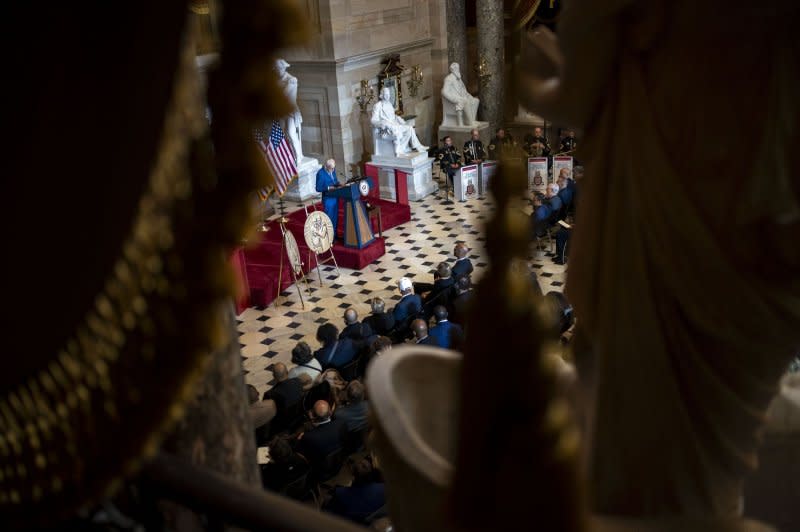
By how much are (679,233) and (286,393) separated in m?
5.65

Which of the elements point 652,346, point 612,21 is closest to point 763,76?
A: point 612,21

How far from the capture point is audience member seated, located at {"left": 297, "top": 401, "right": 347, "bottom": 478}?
608 centimetres

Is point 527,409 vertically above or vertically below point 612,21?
below

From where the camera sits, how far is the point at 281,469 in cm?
573

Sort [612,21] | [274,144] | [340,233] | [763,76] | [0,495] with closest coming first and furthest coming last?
1. [763,76]
2. [612,21]
3. [0,495]
4. [274,144]
5. [340,233]

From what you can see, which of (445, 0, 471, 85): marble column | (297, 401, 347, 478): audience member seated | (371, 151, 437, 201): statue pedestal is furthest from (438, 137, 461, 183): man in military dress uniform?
(297, 401, 347, 478): audience member seated

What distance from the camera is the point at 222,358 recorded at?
7.52 feet

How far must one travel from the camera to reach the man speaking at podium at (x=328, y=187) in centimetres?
1255

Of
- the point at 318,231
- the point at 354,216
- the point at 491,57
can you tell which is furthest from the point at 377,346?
the point at 491,57

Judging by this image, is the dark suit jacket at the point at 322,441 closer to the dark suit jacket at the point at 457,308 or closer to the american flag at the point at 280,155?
the dark suit jacket at the point at 457,308

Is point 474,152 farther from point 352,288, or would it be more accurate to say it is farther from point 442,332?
point 442,332

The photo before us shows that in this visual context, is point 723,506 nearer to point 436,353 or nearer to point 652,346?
point 652,346

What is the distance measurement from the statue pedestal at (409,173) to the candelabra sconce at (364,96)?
1449mm

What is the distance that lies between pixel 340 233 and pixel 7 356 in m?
11.2
